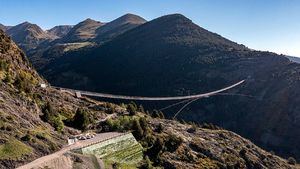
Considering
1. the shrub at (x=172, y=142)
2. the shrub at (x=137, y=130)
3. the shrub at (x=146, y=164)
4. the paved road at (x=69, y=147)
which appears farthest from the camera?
the shrub at (x=172, y=142)

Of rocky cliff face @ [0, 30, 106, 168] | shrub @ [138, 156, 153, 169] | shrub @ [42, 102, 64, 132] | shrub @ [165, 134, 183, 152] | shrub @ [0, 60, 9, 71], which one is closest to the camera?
rocky cliff face @ [0, 30, 106, 168]

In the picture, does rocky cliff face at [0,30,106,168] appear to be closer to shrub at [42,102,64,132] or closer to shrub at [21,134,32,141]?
shrub at [21,134,32,141]

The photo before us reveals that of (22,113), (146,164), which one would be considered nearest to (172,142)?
(146,164)

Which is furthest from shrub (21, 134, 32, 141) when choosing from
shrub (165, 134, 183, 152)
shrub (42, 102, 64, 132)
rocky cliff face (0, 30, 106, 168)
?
shrub (165, 134, 183, 152)

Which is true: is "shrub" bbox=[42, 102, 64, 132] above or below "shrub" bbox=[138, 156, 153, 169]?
above

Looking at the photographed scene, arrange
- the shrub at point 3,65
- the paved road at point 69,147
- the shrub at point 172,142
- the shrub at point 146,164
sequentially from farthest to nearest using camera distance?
the shrub at point 172,142 → the shrub at point 3,65 → the shrub at point 146,164 → the paved road at point 69,147

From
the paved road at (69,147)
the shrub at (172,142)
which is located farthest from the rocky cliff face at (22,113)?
the shrub at (172,142)

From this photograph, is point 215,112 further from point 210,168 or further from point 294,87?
point 210,168

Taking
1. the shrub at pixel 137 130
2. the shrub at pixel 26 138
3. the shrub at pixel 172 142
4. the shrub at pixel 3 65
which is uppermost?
the shrub at pixel 3 65

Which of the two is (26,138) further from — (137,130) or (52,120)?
(137,130)

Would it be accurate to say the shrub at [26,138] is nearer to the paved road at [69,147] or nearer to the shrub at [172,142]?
the paved road at [69,147]

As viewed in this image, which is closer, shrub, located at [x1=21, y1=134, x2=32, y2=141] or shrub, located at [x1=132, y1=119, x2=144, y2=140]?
shrub, located at [x1=21, y1=134, x2=32, y2=141]

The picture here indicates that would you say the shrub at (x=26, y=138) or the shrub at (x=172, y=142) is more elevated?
the shrub at (x=26, y=138)
